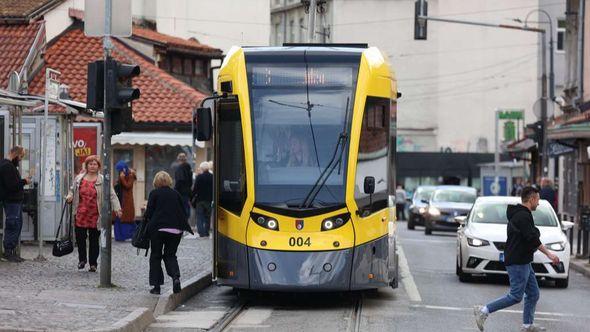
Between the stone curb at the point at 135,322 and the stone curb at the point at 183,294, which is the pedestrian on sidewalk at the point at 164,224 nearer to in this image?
the stone curb at the point at 183,294

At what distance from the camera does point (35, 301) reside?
1513 cm

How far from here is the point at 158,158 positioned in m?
37.6

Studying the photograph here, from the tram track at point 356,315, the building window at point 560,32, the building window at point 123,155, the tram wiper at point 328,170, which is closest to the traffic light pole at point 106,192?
the tram wiper at point 328,170

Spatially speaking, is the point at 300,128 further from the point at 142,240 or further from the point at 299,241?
the point at 142,240

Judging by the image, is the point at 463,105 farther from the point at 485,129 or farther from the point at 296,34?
the point at 296,34

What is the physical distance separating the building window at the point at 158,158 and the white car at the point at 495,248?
51.3 feet

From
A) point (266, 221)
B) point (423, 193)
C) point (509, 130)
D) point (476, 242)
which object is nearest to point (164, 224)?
point (266, 221)

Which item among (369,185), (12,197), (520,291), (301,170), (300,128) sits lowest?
(520,291)

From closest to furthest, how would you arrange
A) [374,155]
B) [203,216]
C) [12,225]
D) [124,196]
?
1. [374,155]
2. [12,225]
3. [124,196]
4. [203,216]

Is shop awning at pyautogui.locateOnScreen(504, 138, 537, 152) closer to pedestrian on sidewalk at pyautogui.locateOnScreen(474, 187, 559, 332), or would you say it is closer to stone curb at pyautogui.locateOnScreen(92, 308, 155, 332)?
pedestrian on sidewalk at pyautogui.locateOnScreen(474, 187, 559, 332)

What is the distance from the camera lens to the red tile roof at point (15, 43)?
31203 millimetres

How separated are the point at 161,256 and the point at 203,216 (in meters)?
13.3

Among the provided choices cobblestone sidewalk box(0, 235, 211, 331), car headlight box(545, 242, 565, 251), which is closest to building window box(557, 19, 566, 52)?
car headlight box(545, 242, 565, 251)

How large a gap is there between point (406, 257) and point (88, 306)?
49.2 ft
